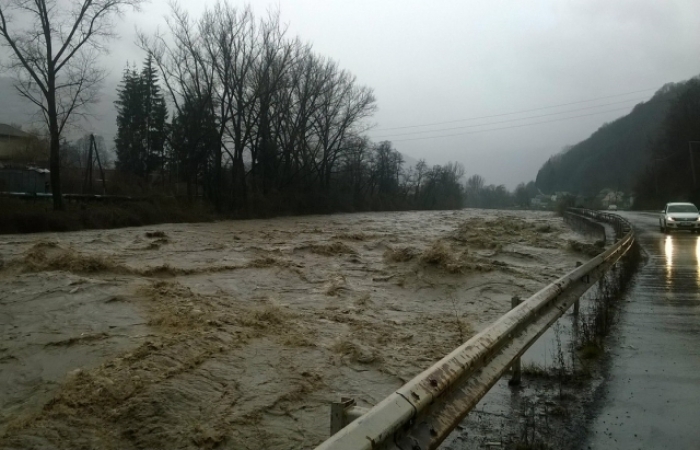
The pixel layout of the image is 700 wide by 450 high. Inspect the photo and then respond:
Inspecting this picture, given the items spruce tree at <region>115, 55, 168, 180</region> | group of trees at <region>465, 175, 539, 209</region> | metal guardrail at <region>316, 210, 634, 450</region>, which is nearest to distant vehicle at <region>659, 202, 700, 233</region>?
metal guardrail at <region>316, 210, 634, 450</region>

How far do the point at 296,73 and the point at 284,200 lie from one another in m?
13.6

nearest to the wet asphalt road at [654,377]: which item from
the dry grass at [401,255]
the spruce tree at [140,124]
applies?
the dry grass at [401,255]

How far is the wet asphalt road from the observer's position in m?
4.30

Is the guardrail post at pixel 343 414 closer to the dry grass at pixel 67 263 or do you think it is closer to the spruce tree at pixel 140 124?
the dry grass at pixel 67 263

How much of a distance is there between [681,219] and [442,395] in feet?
105

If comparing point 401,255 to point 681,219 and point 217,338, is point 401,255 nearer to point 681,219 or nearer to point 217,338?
point 217,338

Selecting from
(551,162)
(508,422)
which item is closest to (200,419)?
(508,422)

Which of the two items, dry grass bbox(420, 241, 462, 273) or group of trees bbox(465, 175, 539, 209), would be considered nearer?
dry grass bbox(420, 241, 462, 273)

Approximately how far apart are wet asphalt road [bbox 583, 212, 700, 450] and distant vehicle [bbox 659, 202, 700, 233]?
21.0 meters

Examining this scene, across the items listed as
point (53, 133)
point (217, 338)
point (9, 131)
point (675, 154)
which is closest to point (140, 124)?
point (9, 131)

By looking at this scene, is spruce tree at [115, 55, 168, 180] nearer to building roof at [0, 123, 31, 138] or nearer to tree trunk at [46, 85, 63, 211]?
building roof at [0, 123, 31, 138]

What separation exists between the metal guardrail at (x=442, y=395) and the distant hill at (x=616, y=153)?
111 m

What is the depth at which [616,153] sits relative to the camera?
125000 millimetres

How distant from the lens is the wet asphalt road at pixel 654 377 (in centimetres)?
430
